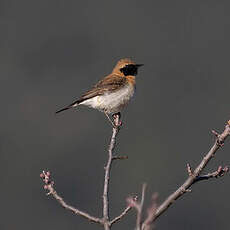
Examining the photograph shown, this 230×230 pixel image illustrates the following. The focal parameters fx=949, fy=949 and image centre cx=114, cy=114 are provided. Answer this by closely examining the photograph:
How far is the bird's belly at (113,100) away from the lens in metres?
11.8

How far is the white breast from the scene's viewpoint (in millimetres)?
11766

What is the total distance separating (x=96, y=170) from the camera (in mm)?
121688

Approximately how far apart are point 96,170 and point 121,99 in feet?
361

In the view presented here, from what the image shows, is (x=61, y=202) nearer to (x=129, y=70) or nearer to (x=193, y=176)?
(x=193, y=176)

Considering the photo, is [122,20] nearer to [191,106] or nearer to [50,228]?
[191,106]

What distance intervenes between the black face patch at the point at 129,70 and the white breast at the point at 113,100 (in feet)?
1.30

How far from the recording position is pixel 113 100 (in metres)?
11.8

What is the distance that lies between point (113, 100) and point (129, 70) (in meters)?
0.79

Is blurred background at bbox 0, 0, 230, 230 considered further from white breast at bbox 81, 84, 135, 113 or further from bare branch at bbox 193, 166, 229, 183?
bare branch at bbox 193, 166, 229, 183

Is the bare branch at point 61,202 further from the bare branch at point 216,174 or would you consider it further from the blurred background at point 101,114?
the blurred background at point 101,114

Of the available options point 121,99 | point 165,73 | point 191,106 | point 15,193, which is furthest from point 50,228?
point 121,99

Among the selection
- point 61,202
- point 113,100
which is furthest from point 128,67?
point 61,202

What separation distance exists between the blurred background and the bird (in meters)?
65.6

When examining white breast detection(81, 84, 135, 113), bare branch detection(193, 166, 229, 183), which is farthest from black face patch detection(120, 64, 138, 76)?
bare branch detection(193, 166, 229, 183)
